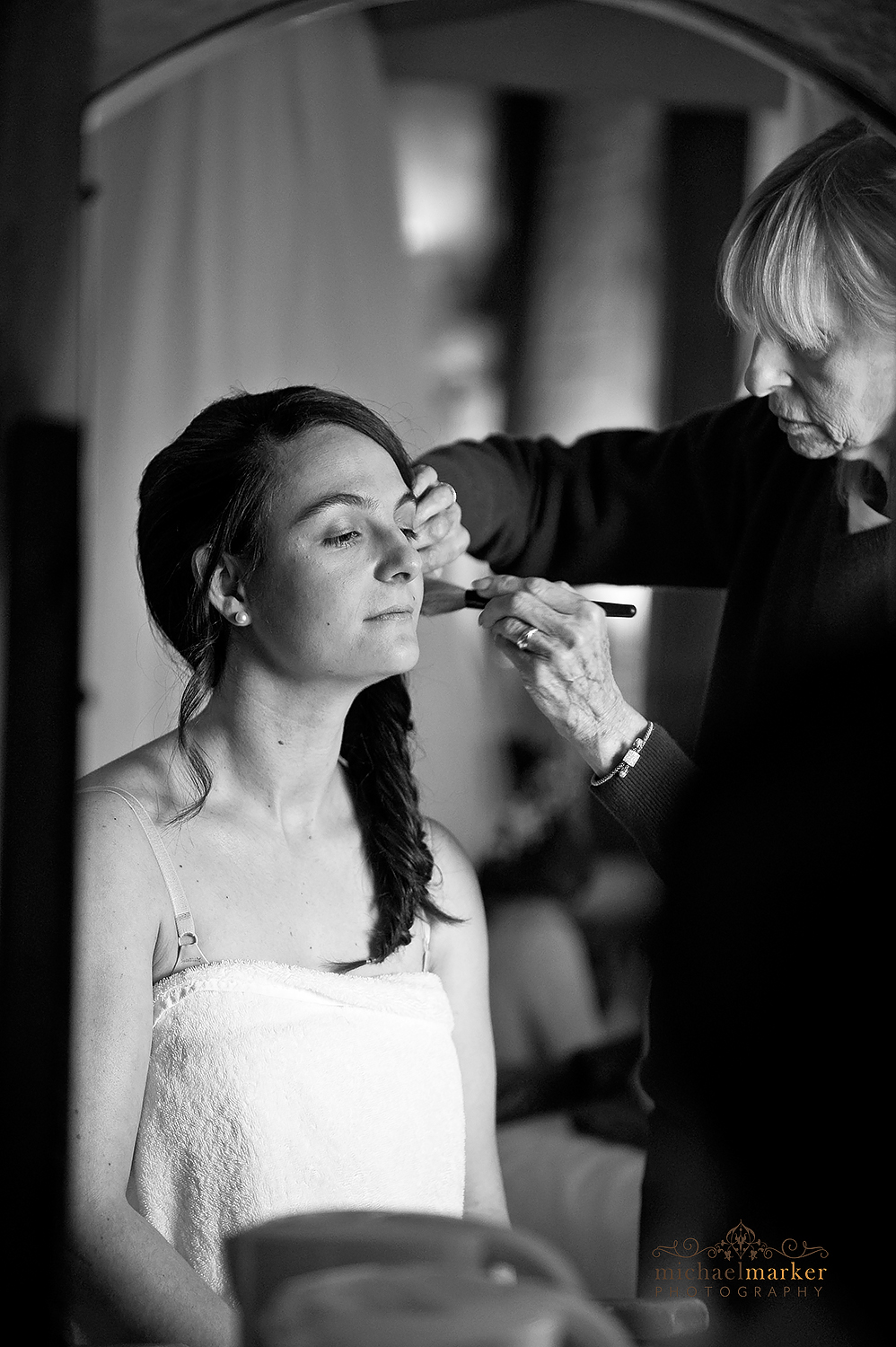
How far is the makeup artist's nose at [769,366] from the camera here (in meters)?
1.18

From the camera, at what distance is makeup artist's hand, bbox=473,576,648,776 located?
1207 mm

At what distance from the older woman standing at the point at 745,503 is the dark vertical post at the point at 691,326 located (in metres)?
0.41

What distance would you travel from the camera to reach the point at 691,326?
2068 mm

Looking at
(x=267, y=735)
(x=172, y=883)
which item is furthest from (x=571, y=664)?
(x=172, y=883)

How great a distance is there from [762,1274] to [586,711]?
62 centimetres

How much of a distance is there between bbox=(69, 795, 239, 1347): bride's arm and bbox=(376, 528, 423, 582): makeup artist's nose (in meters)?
0.36

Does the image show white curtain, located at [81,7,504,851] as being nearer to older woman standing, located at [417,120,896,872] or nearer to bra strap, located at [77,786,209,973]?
older woman standing, located at [417,120,896,872]

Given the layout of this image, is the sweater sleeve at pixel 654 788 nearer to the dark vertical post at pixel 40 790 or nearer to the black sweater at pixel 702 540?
the black sweater at pixel 702 540

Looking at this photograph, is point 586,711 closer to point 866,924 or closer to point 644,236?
point 866,924

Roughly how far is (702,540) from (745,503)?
79 mm

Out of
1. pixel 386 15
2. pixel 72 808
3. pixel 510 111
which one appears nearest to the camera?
pixel 72 808

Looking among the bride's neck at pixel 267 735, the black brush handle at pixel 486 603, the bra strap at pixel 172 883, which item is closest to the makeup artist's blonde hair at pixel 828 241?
the black brush handle at pixel 486 603

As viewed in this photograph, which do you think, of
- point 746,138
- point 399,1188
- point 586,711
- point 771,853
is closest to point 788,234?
point 586,711

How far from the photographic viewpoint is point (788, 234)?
3.81 feet
